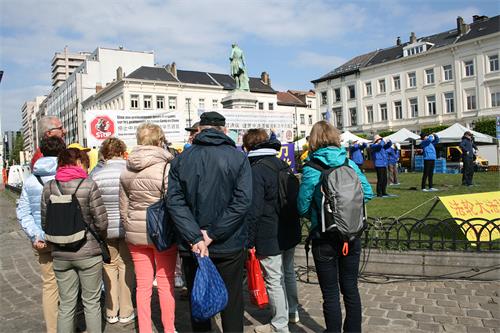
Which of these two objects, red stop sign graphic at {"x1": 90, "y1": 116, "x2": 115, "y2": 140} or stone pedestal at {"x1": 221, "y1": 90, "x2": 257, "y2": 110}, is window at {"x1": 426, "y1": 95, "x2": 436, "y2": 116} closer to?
stone pedestal at {"x1": 221, "y1": 90, "x2": 257, "y2": 110}

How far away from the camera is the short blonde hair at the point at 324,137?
3457 millimetres

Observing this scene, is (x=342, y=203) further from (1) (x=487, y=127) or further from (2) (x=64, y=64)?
(2) (x=64, y=64)

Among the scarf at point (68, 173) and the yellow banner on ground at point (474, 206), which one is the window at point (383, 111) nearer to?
the yellow banner on ground at point (474, 206)

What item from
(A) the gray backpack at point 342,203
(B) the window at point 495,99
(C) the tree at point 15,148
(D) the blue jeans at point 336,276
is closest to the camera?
(A) the gray backpack at point 342,203

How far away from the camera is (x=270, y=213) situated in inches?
153

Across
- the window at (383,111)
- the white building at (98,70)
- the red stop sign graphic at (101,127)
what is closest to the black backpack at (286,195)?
the red stop sign graphic at (101,127)

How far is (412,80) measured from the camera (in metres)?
49.8

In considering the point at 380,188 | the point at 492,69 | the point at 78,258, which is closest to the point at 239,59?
the point at 380,188

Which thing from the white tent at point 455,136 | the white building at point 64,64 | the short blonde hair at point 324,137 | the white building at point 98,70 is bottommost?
the short blonde hair at point 324,137

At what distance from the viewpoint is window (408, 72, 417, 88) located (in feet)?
162

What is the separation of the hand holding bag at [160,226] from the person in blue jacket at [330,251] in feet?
Answer: 3.77

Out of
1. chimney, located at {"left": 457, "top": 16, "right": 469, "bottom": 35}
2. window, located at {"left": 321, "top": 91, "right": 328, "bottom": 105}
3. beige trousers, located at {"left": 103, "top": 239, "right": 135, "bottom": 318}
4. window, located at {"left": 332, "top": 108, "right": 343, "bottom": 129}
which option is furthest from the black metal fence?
window, located at {"left": 321, "top": 91, "right": 328, "bottom": 105}

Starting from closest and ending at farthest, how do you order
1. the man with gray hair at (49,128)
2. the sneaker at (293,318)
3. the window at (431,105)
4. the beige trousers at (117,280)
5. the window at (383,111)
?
the sneaker at (293,318) < the man with gray hair at (49,128) < the beige trousers at (117,280) < the window at (431,105) < the window at (383,111)

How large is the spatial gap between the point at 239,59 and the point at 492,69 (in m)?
36.3
